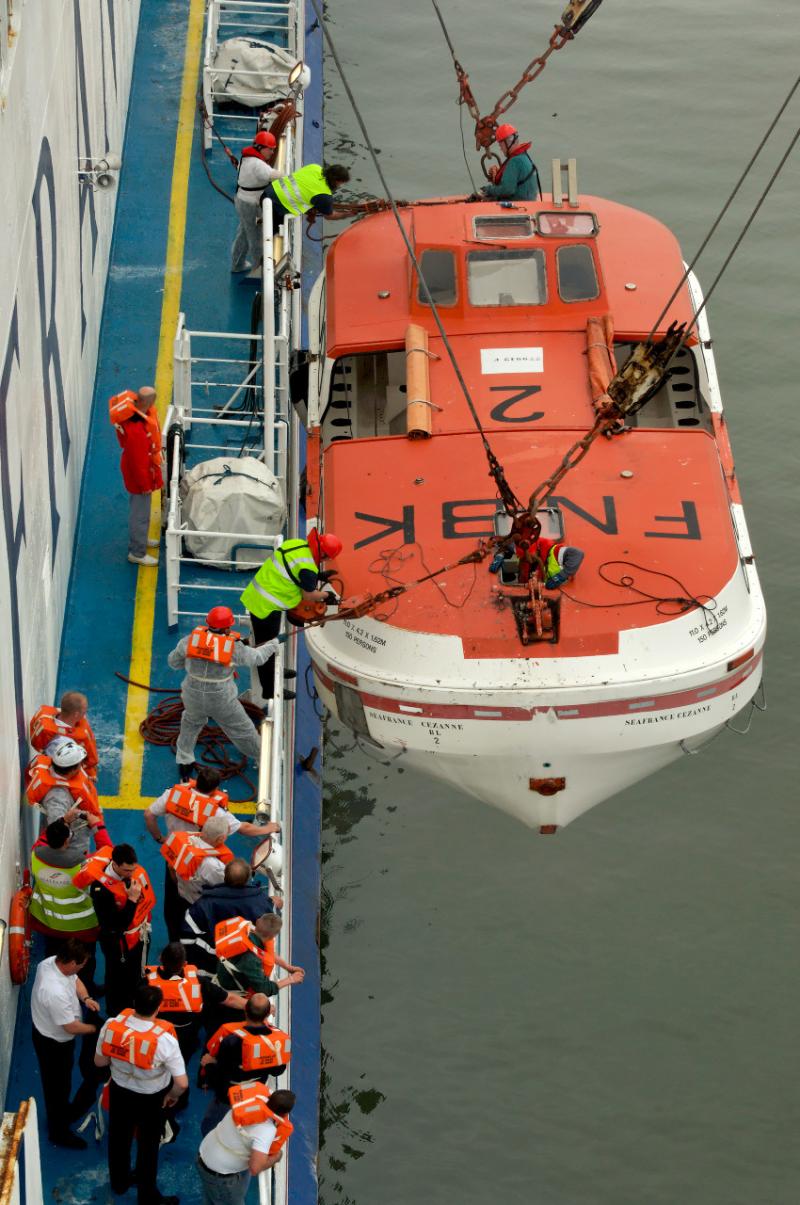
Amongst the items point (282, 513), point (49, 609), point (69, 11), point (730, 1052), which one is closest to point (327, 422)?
point (282, 513)

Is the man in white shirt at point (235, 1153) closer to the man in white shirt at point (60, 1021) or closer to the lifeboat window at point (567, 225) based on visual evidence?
the man in white shirt at point (60, 1021)

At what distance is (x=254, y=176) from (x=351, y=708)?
6.96 m

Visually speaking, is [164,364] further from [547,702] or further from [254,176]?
[547,702]

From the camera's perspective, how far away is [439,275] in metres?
14.0

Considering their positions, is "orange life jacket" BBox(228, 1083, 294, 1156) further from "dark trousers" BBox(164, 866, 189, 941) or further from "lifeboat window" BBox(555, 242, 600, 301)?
"lifeboat window" BBox(555, 242, 600, 301)

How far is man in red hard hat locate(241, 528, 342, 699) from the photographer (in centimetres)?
1171

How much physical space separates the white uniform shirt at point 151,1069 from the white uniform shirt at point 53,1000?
1.08 ft

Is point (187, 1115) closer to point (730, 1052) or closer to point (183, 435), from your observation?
point (730, 1052)

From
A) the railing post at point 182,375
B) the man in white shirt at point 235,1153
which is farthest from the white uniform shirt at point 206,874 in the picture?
the railing post at point 182,375

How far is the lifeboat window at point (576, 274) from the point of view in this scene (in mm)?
13844

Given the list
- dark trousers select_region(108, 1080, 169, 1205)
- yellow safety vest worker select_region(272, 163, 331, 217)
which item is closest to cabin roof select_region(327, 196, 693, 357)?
yellow safety vest worker select_region(272, 163, 331, 217)

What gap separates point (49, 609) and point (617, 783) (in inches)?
166

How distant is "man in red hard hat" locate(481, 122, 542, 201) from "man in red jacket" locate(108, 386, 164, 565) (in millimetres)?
4204

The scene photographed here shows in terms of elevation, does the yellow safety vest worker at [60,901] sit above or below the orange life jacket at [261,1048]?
above
